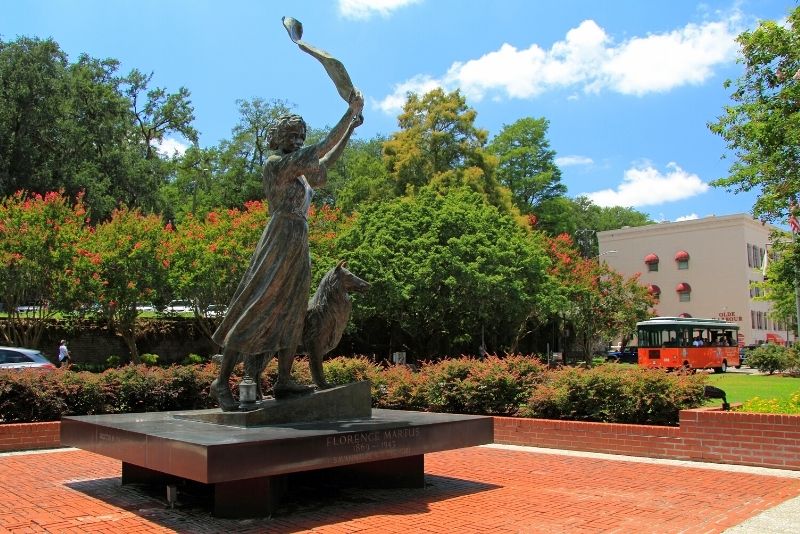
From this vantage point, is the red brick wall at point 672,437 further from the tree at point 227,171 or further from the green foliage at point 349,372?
the tree at point 227,171

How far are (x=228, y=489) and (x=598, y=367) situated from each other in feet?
24.4

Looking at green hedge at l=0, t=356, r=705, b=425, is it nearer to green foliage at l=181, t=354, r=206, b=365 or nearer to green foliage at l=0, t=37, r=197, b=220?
green foliage at l=181, t=354, r=206, b=365

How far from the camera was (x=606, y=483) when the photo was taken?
8.43 meters

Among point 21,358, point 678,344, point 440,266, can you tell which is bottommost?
point 678,344

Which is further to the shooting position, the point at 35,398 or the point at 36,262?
the point at 36,262

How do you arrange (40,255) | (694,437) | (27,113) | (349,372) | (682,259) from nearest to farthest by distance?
(694,437)
(349,372)
(40,255)
(27,113)
(682,259)

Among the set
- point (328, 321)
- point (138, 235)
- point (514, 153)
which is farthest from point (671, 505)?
point (514, 153)

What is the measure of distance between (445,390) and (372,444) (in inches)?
241

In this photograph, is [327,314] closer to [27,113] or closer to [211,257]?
[211,257]

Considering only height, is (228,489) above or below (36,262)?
below

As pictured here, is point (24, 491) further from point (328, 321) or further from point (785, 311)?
point (785, 311)

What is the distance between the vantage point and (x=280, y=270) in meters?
7.59

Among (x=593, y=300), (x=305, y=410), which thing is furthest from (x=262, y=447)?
(x=593, y=300)

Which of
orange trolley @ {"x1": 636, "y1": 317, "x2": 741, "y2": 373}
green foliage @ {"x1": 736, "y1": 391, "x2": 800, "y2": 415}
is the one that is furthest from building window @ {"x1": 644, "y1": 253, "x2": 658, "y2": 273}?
green foliage @ {"x1": 736, "y1": 391, "x2": 800, "y2": 415}
